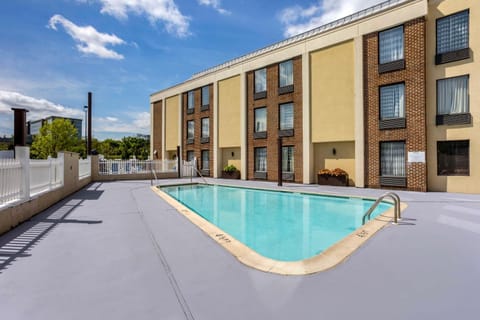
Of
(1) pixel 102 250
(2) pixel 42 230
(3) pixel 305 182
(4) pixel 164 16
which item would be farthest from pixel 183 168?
(1) pixel 102 250

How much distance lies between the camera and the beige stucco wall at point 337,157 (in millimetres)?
14125

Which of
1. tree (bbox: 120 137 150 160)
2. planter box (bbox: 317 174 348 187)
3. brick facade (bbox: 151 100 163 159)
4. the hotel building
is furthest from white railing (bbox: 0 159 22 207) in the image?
tree (bbox: 120 137 150 160)

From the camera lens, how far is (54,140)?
27969mm

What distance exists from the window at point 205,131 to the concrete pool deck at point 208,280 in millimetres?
17275

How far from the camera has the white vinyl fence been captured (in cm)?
517

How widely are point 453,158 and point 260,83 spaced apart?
11844 mm

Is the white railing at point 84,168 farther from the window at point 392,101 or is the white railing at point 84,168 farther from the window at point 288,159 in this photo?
the window at point 392,101

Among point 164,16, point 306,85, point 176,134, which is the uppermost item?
point 164,16

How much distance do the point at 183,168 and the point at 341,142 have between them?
12.4 metres

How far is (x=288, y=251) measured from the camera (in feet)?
16.3

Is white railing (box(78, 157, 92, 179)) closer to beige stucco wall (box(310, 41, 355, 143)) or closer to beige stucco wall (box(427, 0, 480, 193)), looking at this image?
beige stucco wall (box(310, 41, 355, 143))

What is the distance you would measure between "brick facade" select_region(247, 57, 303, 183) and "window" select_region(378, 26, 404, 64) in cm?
449

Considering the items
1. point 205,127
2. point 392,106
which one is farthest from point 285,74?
point 205,127

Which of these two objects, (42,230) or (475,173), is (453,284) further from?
(475,173)
